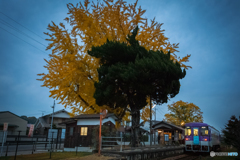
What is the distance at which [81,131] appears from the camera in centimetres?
2320

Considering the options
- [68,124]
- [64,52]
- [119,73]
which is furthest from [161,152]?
[64,52]

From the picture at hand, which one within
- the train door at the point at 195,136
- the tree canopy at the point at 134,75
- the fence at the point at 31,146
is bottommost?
the fence at the point at 31,146

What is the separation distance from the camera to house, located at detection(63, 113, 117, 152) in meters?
21.8

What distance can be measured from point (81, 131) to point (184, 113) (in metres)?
36.4

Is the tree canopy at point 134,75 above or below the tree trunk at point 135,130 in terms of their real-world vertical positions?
above

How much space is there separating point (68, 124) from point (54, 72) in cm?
939

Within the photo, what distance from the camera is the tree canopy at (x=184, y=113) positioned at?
50438 mm

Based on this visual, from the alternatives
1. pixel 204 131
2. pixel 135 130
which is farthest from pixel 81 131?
pixel 204 131

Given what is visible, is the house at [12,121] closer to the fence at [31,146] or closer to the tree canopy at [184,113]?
the fence at [31,146]

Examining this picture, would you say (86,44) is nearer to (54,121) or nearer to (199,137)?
(199,137)

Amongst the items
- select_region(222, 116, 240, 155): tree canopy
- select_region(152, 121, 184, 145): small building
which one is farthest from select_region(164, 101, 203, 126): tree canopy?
select_region(222, 116, 240, 155): tree canopy

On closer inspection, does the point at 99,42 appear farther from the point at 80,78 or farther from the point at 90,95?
the point at 90,95

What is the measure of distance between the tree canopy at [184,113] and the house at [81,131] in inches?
1305

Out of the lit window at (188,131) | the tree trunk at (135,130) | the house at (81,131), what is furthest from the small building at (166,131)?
the tree trunk at (135,130)
